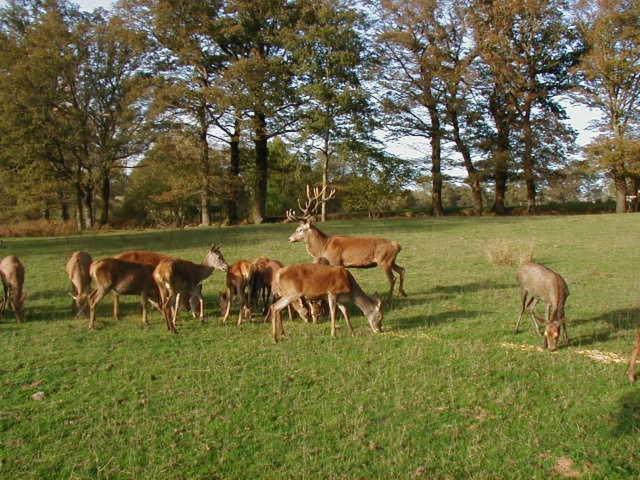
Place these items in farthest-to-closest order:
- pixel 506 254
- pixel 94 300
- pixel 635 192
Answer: pixel 635 192, pixel 506 254, pixel 94 300

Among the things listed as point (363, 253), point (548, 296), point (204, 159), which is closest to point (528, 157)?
point (204, 159)

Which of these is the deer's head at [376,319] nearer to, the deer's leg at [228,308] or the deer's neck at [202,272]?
the deer's leg at [228,308]

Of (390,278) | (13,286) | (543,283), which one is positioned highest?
(543,283)

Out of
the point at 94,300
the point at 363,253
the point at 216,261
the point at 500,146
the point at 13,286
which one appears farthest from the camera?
the point at 500,146

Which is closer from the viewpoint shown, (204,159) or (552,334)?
(552,334)

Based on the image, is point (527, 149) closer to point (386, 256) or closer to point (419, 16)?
point (419, 16)

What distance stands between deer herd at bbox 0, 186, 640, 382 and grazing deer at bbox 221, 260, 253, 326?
18mm

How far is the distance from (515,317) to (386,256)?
10.2ft

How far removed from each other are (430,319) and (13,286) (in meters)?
7.50

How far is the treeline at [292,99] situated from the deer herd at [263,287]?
21917mm

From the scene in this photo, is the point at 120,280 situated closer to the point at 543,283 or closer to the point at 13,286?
the point at 13,286

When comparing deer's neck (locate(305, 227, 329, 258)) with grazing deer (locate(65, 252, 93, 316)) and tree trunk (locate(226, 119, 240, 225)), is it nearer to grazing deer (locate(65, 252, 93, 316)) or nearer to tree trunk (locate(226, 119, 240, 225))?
grazing deer (locate(65, 252, 93, 316))

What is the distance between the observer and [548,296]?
8.87m

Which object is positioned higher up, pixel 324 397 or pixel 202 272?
pixel 202 272
